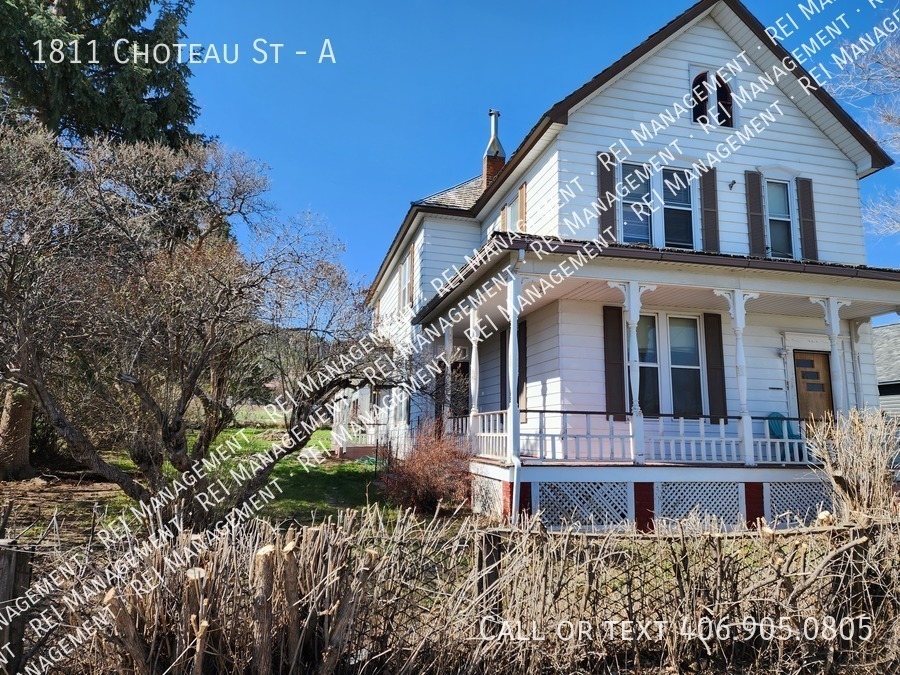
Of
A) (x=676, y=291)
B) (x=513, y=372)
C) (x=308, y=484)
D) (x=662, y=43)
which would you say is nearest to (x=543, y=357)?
(x=513, y=372)

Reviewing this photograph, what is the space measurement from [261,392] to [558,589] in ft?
24.3

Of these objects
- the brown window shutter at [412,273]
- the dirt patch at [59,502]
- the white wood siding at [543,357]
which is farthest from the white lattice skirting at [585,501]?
the brown window shutter at [412,273]

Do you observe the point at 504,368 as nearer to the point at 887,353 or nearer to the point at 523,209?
the point at 523,209

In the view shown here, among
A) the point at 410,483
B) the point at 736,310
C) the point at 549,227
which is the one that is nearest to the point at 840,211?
the point at 736,310

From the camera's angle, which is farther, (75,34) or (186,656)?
(75,34)

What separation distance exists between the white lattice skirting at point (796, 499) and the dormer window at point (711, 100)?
755 cm

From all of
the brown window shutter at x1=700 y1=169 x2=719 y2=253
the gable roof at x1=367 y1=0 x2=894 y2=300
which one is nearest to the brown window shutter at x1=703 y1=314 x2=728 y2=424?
the brown window shutter at x1=700 y1=169 x2=719 y2=253

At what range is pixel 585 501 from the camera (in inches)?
368

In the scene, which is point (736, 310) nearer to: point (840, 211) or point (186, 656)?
point (840, 211)

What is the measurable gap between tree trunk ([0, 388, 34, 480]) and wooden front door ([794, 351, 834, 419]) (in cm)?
1554

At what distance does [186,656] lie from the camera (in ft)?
9.44

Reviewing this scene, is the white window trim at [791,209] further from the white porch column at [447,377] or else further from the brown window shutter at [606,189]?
the white porch column at [447,377]

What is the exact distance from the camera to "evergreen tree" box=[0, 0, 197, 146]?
56.4 feet

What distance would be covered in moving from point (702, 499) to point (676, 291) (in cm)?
368
